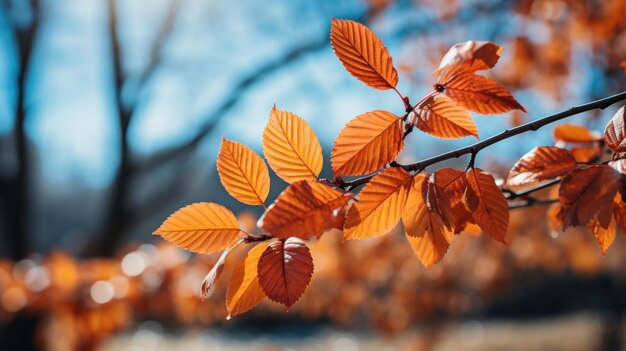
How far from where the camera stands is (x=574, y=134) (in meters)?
0.65

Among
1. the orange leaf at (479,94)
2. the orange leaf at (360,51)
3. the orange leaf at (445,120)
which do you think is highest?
the orange leaf at (360,51)

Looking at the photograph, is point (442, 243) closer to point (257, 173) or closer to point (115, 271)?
point (257, 173)

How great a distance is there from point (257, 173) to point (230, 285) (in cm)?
10

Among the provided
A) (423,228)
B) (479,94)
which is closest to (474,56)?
(479,94)

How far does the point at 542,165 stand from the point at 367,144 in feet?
0.50

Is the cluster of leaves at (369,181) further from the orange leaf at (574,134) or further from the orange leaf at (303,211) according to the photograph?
the orange leaf at (574,134)

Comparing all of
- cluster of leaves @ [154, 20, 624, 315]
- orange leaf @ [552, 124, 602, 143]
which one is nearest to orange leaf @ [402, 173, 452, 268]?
cluster of leaves @ [154, 20, 624, 315]

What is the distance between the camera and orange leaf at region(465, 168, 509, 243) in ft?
1.41

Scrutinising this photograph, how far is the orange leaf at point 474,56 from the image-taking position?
394 millimetres

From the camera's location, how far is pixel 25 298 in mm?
1710

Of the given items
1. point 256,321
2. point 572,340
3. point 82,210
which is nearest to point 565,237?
point 572,340

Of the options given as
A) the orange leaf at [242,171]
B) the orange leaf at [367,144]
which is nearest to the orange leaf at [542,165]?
the orange leaf at [367,144]

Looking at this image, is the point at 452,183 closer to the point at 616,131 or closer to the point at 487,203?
the point at 487,203

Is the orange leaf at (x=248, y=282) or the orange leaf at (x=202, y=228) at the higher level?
the orange leaf at (x=202, y=228)
